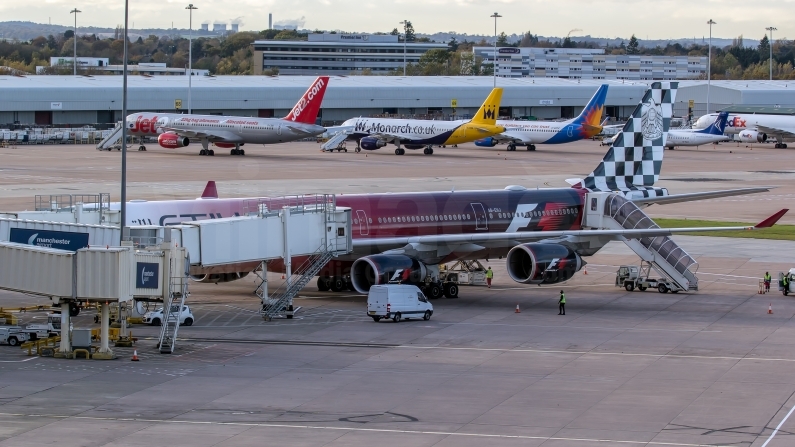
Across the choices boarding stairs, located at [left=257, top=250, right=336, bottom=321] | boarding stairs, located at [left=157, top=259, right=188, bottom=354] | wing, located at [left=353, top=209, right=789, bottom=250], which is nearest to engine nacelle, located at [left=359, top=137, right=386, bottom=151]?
wing, located at [left=353, top=209, right=789, bottom=250]

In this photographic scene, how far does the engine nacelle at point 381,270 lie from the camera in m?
43.1

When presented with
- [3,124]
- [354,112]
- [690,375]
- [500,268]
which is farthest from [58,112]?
[690,375]

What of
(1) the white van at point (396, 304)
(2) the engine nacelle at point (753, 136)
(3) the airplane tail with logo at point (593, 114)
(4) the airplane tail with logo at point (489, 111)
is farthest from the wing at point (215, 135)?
(1) the white van at point (396, 304)

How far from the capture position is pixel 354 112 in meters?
171

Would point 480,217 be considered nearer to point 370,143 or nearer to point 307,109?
point 307,109

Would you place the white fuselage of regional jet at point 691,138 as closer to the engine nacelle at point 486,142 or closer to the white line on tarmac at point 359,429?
the engine nacelle at point 486,142

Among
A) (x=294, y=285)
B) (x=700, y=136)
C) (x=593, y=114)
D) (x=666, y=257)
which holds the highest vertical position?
(x=593, y=114)

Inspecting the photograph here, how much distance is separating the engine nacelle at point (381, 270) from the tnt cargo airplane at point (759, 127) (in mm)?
116598

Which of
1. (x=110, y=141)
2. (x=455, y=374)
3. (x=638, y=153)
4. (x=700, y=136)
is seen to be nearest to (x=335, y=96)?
(x=110, y=141)

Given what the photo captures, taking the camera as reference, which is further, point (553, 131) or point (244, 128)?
point (553, 131)

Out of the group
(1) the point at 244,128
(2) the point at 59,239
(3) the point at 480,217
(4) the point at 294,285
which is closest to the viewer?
(2) the point at 59,239

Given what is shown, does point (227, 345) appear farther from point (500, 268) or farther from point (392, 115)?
point (392, 115)

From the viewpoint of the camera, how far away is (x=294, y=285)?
137 ft

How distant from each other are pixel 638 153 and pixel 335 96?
114 meters
